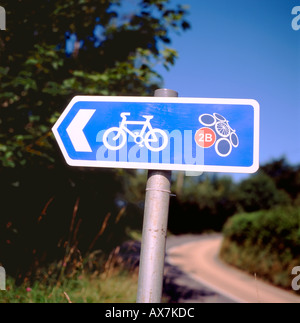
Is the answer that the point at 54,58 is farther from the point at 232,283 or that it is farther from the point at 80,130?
the point at 232,283

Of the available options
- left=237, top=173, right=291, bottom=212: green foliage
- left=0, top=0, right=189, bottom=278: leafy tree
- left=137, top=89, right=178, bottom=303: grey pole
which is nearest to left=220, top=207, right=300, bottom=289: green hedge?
left=0, top=0, right=189, bottom=278: leafy tree

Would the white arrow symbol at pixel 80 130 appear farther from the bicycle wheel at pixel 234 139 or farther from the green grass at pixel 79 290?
the green grass at pixel 79 290

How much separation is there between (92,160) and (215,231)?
35.2 metres

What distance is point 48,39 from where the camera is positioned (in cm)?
404

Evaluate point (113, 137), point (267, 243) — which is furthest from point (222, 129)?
point (267, 243)

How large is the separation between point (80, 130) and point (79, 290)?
10.1 ft

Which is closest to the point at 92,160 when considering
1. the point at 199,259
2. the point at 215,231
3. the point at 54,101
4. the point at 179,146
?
the point at 179,146

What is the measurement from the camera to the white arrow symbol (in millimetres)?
1375

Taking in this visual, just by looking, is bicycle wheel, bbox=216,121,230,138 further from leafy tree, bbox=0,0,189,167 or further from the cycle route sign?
leafy tree, bbox=0,0,189,167

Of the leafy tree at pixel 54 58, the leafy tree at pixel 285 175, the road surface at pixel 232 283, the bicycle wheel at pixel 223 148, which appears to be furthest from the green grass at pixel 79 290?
the leafy tree at pixel 285 175

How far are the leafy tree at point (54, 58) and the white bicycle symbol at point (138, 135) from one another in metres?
2.17

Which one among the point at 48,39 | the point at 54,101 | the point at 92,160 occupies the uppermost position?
the point at 48,39

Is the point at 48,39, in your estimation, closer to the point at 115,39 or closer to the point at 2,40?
the point at 2,40

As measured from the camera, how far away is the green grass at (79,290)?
3102mm
